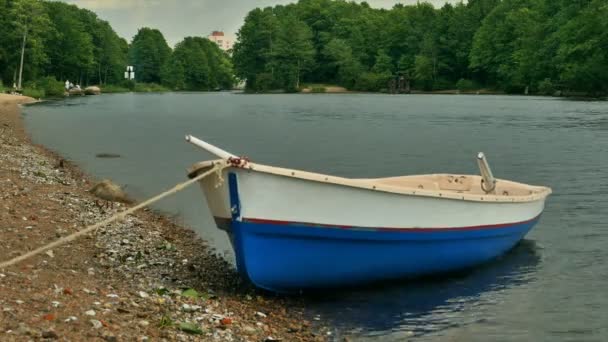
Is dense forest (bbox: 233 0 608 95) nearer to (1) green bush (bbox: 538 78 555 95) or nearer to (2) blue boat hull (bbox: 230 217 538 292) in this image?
(1) green bush (bbox: 538 78 555 95)

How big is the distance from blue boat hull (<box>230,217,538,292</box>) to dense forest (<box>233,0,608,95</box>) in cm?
10277

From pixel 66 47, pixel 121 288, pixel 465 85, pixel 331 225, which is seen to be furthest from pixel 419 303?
pixel 465 85

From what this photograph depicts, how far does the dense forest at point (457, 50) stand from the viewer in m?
120

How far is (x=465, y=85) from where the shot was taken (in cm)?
15450

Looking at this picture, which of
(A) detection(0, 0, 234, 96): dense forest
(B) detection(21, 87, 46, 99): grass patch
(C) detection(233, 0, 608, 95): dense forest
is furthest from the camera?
(C) detection(233, 0, 608, 95): dense forest

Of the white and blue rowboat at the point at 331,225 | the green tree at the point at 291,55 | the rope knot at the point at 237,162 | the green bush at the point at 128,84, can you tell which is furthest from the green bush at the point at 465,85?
the rope knot at the point at 237,162

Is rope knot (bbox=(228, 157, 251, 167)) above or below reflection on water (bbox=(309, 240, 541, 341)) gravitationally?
above

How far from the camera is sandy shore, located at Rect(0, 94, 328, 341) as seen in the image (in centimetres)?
894

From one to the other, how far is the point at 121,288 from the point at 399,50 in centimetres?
17843

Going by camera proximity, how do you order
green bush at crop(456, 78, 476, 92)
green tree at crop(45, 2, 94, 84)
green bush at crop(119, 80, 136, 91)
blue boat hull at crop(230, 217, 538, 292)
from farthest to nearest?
green bush at crop(119, 80, 136, 91)
green bush at crop(456, 78, 476, 92)
green tree at crop(45, 2, 94, 84)
blue boat hull at crop(230, 217, 538, 292)

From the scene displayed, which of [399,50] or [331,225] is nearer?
[331,225]

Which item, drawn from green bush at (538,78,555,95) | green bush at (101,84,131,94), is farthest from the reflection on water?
green bush at (101,84,131,94)

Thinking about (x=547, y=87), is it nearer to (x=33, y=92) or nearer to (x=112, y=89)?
(x=33, y=92)

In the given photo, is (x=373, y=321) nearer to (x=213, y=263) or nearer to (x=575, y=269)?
(x=213, y=263)
